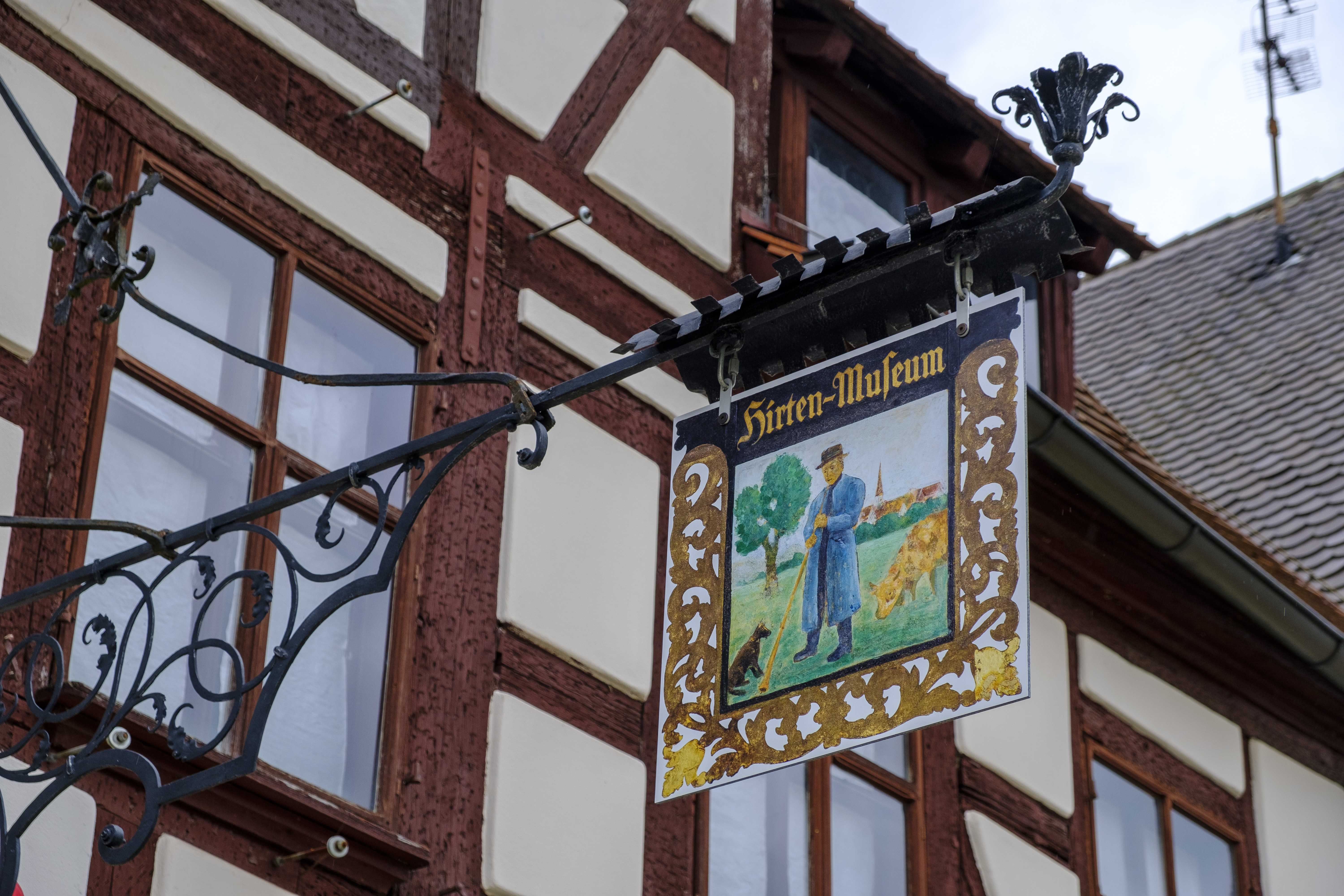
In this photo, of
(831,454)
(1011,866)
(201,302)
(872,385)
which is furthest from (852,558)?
(1011,866)

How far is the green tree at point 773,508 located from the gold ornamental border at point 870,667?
6 cm

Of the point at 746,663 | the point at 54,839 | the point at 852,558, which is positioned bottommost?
the point at 54,839

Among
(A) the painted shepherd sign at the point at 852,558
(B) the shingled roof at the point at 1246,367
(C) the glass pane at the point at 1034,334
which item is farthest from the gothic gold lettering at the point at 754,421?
(B) the shingled roof at the point at 1246,367

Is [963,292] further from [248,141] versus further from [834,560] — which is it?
[248,141]

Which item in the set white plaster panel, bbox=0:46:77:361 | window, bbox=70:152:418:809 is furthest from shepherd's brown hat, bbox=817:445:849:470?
white plaster panel, bbox=0:46:77:361

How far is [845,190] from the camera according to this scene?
32.1 ft

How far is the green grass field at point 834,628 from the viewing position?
4.73m

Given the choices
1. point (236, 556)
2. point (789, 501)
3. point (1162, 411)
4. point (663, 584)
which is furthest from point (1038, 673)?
point (1162, 411)

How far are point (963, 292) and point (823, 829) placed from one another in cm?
361

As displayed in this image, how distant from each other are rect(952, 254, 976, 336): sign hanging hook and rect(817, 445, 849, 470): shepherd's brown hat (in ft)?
1.14

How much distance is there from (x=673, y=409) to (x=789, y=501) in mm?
3195

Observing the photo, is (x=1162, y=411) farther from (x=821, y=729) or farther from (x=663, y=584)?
(x=821, y=729)

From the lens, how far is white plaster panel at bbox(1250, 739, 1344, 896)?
10594mm

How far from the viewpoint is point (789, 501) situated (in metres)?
5.08
